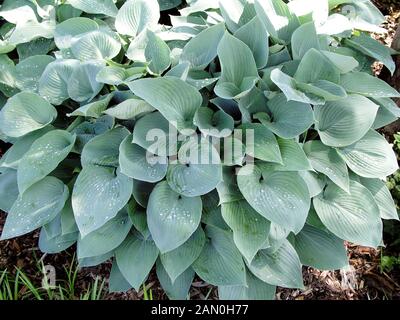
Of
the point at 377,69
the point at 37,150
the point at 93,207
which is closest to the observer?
the point at 93,207

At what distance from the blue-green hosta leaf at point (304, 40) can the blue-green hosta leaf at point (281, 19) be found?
0.12 meters

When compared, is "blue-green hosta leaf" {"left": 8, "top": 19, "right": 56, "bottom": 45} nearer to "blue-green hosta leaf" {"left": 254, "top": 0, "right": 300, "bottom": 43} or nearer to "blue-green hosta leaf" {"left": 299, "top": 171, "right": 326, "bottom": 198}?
"blue-green hosta leaf" {"left": 254, "top": 0, "right": 300, "bottom": 43}

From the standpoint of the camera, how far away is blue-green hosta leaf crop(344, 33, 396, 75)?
2.32 meters

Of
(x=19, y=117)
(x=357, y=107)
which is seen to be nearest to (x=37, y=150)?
(x=19, y=117)

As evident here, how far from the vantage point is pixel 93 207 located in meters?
1.84

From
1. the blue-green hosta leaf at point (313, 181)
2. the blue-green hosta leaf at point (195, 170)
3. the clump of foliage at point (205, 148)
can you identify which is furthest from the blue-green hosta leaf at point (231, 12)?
the blue-green hosta leaf at point (313, 181)

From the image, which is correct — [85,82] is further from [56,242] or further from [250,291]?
[250,291]

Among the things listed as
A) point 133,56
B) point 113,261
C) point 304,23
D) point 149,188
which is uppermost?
point 304,23

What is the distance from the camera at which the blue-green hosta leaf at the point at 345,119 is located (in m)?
1.98

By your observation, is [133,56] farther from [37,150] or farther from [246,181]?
[246,181]

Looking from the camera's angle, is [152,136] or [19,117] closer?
[152,136]

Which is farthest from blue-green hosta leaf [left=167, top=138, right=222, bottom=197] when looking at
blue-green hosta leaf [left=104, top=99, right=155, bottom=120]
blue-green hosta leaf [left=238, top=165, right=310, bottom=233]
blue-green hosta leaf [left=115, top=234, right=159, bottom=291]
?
blue-green hosta leaf [left=115, top=234, right=159, bottom=291]

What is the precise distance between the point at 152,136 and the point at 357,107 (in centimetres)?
82
